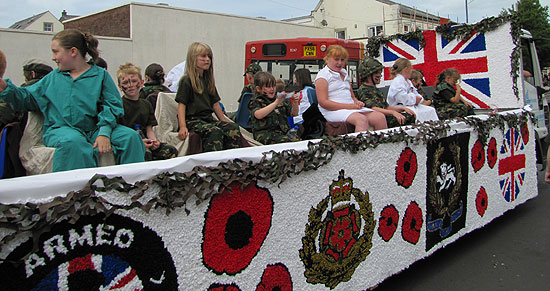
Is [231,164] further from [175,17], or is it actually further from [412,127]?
[175,17]

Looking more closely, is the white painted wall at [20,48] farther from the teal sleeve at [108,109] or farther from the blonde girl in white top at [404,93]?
the teal sleeve at [108,109]

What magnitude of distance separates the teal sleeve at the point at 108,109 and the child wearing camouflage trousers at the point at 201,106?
971mm

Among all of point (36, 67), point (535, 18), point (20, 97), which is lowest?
point (20, 97)

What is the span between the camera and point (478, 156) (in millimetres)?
4477

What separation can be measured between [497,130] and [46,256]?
15.0ft

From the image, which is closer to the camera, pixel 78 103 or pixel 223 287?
pixel 223 287

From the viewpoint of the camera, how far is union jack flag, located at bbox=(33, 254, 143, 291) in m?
1.67

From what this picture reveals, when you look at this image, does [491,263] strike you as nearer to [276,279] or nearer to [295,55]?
[276,279]

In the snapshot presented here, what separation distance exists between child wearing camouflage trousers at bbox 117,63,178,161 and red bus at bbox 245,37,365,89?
6232 mm

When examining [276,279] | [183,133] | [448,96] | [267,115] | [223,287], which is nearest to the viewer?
[223,287]

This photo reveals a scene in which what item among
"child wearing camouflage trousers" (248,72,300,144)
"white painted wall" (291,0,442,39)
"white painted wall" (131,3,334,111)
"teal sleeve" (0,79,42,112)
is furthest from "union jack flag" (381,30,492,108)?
"white painted wall" (291,0,442,39)

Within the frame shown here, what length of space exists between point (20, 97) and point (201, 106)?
63.6 inches

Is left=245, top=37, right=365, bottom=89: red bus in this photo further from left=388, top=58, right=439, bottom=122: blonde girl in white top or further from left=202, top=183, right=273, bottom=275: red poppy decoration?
left=202, top=183, right=273, bottom=275: red poppy decoration

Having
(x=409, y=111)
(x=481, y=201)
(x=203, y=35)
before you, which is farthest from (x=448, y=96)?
(x=203, y=35)
